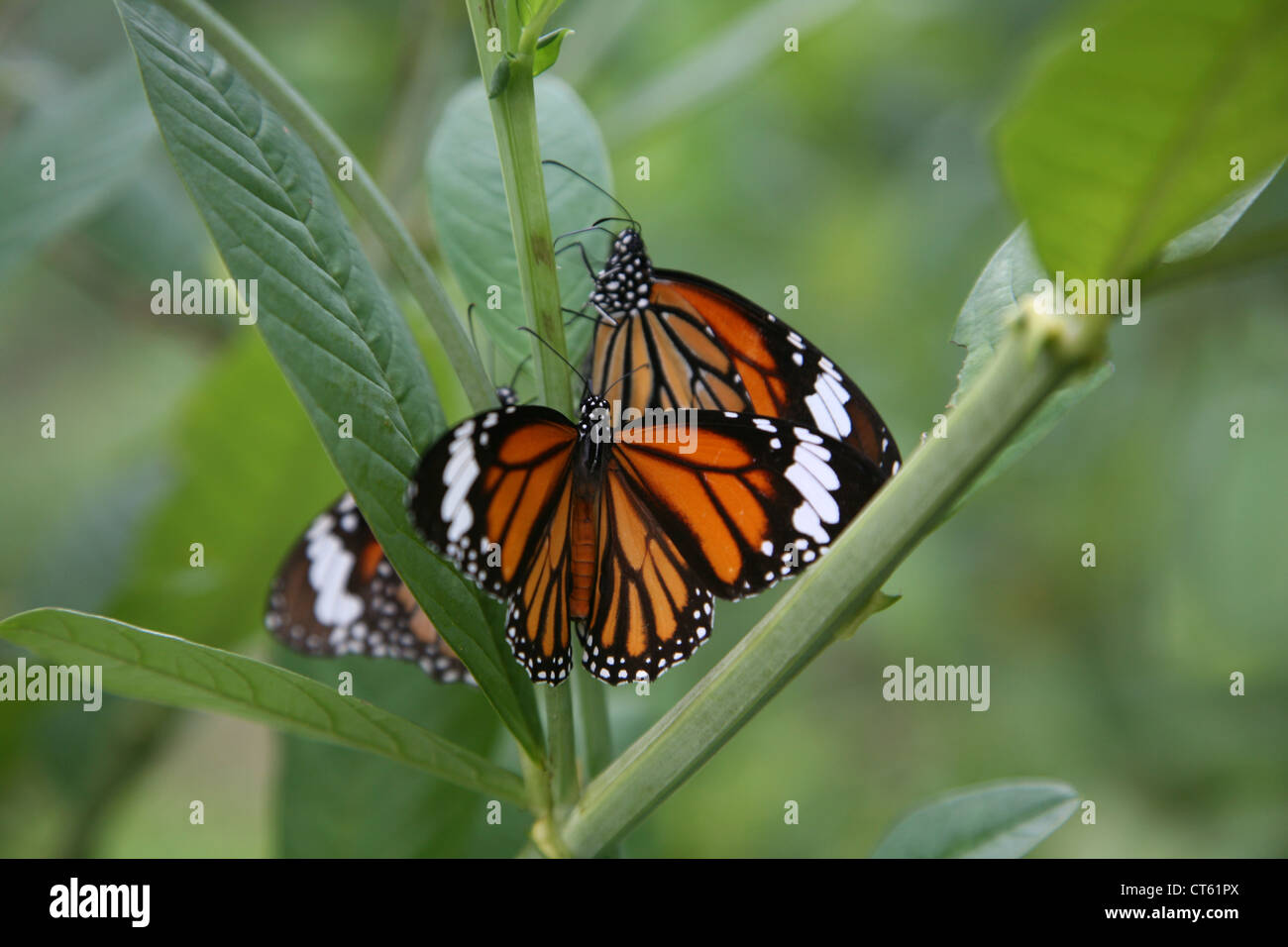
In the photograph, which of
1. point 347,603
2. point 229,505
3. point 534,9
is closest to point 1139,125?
point 534,9

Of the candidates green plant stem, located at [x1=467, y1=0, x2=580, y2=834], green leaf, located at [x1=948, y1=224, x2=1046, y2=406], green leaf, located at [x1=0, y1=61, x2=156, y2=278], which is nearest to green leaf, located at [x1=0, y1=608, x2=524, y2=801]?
green plant stem, located at [x1=467, y1=0, x2=580, y2=834]

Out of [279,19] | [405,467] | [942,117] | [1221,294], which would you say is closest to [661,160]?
[942,117]

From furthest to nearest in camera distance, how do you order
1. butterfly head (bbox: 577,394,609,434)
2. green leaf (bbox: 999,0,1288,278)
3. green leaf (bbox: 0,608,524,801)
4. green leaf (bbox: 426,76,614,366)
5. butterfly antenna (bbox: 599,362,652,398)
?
butterfly antenna (bbox: 599,362,652,398), butterfly head (bbox: 577,394,609,434), green leaf (bbox: 426,76,614,366), green leaf (bbox: 0,608,524,801), green leaf (bbox: 999,0,1288,278)

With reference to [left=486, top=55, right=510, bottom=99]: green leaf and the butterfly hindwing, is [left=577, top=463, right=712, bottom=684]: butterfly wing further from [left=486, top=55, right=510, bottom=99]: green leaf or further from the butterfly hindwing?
[left=486, top=55, right=510, bottom=99]: green leaf

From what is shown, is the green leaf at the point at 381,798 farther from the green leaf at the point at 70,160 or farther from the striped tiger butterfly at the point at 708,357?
the green leaf at the point at 70,160

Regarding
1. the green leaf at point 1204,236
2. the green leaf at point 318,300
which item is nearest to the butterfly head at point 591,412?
the green leaf at point 318,300
